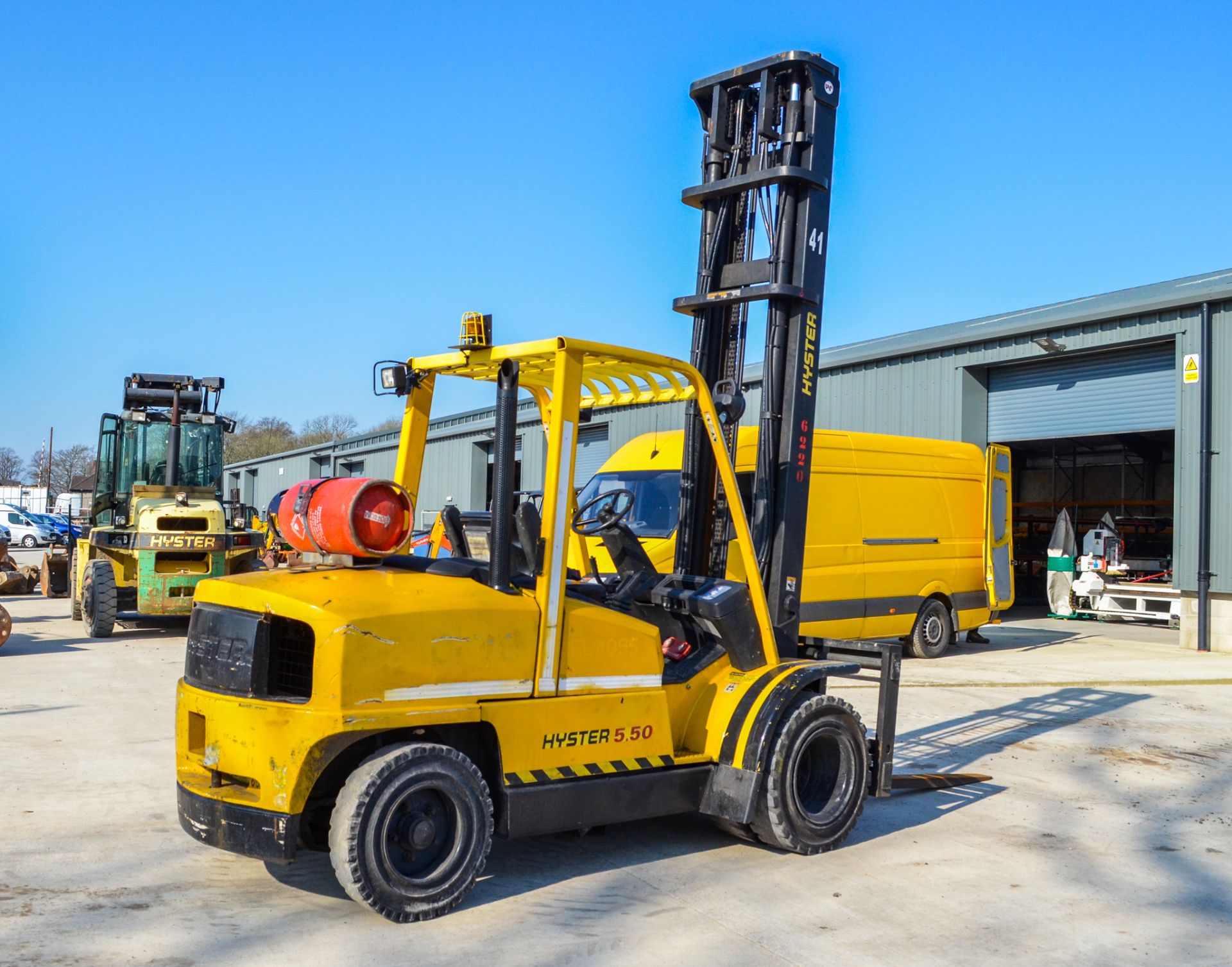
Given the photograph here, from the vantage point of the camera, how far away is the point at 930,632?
47.1 ft

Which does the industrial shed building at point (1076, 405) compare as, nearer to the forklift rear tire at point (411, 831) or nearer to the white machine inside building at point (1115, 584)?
the white machine inside building at point (1115, 584)

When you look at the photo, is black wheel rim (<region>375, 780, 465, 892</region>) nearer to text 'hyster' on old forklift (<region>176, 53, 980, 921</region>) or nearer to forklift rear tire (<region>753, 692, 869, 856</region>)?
text 'hyster' on old forklift (<region>176, 53, 980, 921</region>)

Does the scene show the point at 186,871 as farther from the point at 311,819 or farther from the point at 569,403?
the point at 569,403

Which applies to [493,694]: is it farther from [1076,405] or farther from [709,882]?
[1076,405]

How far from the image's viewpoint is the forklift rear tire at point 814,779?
17.6 feet

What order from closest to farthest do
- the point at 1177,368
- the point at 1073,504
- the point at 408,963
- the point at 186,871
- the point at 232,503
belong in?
the point at 408,963, the point at 186,871, the point at 1177,368, the point at 232,503, the point at 1073,504

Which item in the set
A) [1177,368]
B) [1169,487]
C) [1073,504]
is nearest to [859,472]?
[1177,368]

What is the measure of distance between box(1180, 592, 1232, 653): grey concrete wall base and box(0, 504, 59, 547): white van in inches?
1691

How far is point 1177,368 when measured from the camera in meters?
15.7

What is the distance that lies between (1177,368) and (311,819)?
14521 mm

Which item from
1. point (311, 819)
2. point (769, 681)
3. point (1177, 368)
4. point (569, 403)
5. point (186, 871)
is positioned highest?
point (1177, 368)

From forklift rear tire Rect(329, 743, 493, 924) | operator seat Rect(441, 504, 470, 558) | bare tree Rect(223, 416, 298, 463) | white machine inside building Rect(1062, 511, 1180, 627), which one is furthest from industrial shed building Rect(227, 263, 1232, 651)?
bare tree Rect(223, 416, 298, 463)

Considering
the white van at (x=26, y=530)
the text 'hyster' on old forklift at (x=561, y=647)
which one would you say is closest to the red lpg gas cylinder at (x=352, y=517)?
the text 'hyster' on old forklift at (x=561, y=647)

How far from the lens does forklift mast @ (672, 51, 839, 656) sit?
619 cm
